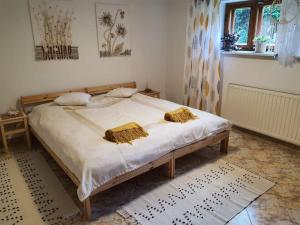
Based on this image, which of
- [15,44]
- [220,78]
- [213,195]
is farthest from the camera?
[220,78]

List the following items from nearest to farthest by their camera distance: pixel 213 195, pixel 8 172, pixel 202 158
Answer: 1. pixel 213 195
2. pixel 8 172
3. pixel 202 158

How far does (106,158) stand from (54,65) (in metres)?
2.11

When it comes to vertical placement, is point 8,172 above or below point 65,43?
below

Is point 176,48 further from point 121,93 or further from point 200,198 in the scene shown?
point 200,198

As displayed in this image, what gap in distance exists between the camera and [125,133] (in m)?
2.22

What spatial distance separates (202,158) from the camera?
2854 millimetres

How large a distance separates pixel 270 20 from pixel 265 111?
4.08 ft

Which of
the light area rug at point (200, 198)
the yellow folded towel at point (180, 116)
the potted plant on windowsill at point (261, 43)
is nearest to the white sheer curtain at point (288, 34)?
the potted plant on windowsill at point (261, 43)

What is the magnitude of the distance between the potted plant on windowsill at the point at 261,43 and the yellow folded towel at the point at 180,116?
1.39 metres

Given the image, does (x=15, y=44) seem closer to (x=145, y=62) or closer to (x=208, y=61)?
(x=145, y=62)

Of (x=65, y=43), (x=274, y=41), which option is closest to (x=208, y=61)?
(x=274, y=41)

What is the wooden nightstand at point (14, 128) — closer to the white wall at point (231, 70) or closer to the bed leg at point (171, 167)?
the bed leg at point (171, 167)

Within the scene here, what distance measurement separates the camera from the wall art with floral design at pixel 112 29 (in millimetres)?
3660

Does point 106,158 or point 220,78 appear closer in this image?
Answer: point 106,158
